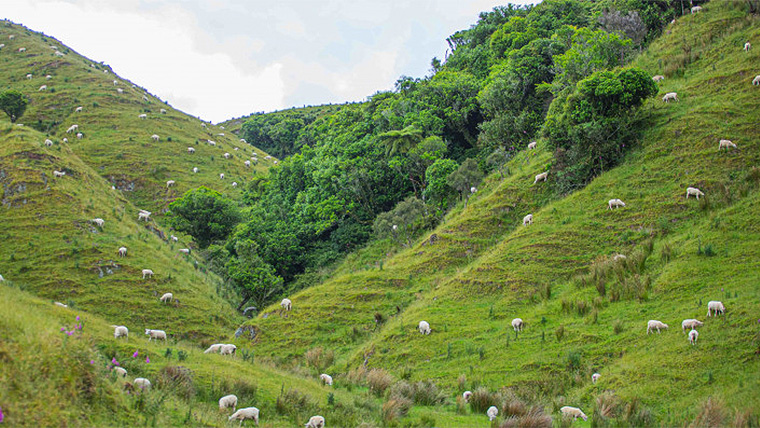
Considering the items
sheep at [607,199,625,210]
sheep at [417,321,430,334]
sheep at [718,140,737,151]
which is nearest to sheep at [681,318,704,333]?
sheep at [417,321,430,334]

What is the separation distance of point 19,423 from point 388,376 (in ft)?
38.6

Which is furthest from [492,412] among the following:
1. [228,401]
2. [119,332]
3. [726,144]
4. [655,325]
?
[726,144]

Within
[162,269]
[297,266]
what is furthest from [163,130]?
[162,269]

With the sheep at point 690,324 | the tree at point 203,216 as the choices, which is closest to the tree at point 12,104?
the tree at point 203,216

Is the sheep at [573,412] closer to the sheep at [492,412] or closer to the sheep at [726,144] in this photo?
the sheep at [492,412]

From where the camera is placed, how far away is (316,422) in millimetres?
11359

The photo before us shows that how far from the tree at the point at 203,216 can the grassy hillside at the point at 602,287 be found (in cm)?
1801

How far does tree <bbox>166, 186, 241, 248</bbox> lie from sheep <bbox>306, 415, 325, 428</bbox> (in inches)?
1415

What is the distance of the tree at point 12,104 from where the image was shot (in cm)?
5656

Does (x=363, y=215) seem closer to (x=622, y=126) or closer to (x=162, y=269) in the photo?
(x=162, y=269)

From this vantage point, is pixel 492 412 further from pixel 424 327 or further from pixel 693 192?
pixel 693 192

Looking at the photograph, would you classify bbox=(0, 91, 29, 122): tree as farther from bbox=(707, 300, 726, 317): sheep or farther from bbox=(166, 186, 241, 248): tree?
bbox=(707, 300, 726, 317): sheep

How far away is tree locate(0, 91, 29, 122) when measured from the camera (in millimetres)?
56562

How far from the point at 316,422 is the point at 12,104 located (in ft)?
216
